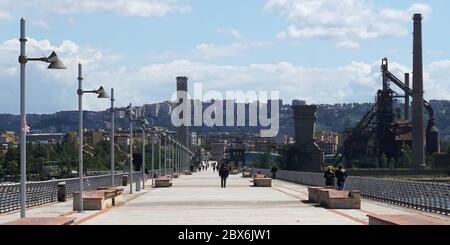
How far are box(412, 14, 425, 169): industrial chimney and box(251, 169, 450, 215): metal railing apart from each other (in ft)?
270

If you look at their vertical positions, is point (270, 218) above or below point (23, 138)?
below

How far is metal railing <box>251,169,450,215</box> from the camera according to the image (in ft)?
99.3

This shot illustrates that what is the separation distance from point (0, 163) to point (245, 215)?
411 ft

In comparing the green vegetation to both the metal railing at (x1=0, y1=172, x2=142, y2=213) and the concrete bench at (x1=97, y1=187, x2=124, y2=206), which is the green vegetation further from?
the concrete bench at (x1=97, y1=187, x2=124, y2=206)

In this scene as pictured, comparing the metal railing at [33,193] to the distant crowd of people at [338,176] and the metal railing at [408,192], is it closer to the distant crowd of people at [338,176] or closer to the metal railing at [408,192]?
the distant crowd of people at [338,176]

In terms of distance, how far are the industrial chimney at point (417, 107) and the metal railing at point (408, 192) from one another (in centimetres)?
8223

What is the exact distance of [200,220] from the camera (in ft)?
77.3

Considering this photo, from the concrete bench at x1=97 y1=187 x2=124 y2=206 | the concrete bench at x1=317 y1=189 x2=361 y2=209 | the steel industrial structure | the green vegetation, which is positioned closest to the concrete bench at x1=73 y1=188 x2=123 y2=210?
the concrete bench at x1=97 y1=187 x2=124 y2=206

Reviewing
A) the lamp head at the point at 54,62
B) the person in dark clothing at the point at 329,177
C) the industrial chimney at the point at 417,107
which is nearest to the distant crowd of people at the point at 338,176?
the person in dark clothing at the point at 329,177

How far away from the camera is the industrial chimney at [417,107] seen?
127500 mm

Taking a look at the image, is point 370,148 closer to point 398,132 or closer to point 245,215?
point 398,132

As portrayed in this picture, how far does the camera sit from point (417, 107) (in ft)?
423
